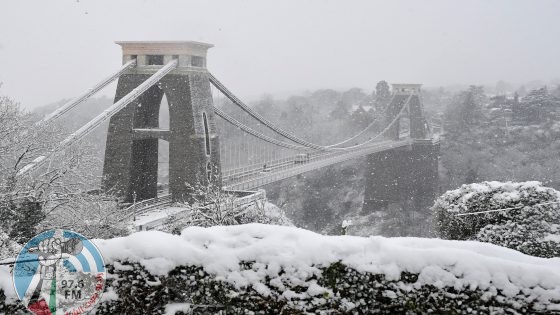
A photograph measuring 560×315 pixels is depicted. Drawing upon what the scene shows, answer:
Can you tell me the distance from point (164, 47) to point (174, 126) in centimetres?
288

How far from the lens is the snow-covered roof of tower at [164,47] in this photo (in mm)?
17844

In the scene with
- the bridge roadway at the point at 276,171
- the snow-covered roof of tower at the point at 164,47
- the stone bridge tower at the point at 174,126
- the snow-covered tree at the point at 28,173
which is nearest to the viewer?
the snow-covered tree at the point at 28,173

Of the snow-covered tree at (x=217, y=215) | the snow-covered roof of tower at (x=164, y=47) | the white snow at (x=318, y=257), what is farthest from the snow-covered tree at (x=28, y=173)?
the snow-covered roof of tower at (x=164, y=47)

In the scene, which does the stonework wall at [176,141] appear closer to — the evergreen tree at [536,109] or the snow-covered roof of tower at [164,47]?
the snow-covered roof of tower at [164,47]

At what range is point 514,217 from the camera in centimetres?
977

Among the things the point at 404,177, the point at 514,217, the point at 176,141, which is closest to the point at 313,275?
the point at 514,217

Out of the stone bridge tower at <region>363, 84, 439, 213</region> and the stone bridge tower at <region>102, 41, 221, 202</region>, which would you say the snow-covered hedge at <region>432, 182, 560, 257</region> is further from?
the stone bridge tower at <region>363, 84, 439, 213</region>

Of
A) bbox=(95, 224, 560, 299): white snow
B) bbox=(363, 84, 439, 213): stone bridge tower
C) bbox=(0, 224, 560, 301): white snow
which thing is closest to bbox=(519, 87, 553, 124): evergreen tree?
bbox=(363, 84, 439, 213): stone bridge tower

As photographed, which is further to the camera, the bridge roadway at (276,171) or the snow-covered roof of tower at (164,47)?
the bridge roadway at (276,171)

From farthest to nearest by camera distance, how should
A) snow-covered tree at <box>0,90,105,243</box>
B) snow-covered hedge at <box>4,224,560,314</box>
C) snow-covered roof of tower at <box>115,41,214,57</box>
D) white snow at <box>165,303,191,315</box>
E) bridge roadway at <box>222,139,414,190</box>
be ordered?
bridge roadway at <box>222,139,414,190</box>, snow-covered roof of tower at <box>115,41,214,57</box>, snow-covered tree at <box>0,90,105,243</box>, white snow at <box>165,303,191,315</box>, snow-covered hedge at <box>4,224,560,314</box>

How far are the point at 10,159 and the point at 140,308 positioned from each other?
335 inches

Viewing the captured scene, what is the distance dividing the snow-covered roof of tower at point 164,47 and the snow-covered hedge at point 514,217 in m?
11.2

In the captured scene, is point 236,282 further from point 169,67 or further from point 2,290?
point 169,67

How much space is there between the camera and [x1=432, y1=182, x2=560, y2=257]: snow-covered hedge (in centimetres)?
939
